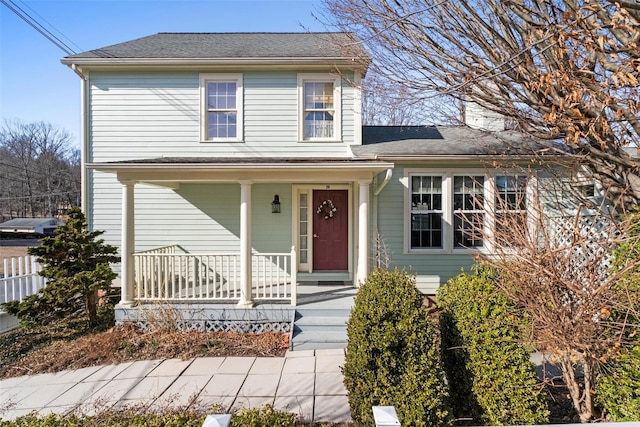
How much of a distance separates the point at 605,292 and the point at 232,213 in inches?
282

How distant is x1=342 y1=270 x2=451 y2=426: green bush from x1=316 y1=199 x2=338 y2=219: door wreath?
195 inches

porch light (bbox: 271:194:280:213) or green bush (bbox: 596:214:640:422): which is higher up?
porch light (bbox: 271:194:280:213)

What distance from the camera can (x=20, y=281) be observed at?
6621 mm

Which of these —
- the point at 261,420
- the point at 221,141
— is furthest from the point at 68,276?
the point at 261,420

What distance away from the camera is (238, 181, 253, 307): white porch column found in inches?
242

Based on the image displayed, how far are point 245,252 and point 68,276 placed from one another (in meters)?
3.59

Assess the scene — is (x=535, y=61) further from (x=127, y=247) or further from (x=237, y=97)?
(x=127, y=247)

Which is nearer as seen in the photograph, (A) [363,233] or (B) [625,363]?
(B) [625,363]

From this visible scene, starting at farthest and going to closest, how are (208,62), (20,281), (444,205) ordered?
1. (208,62)
2. (444,205)
3. (20,281)

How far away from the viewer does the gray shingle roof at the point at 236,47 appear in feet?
26.0

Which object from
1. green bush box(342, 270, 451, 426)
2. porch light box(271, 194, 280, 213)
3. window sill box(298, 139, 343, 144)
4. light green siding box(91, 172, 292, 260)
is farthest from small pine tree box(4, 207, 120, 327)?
green bush box(342, 270, 451, 426)

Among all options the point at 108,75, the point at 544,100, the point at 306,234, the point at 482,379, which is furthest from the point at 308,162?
the point at 108,75

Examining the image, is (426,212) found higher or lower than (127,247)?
higher

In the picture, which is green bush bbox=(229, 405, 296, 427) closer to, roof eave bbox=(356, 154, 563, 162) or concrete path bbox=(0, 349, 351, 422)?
concrete path bbox=(0, 349, 351, 422)
